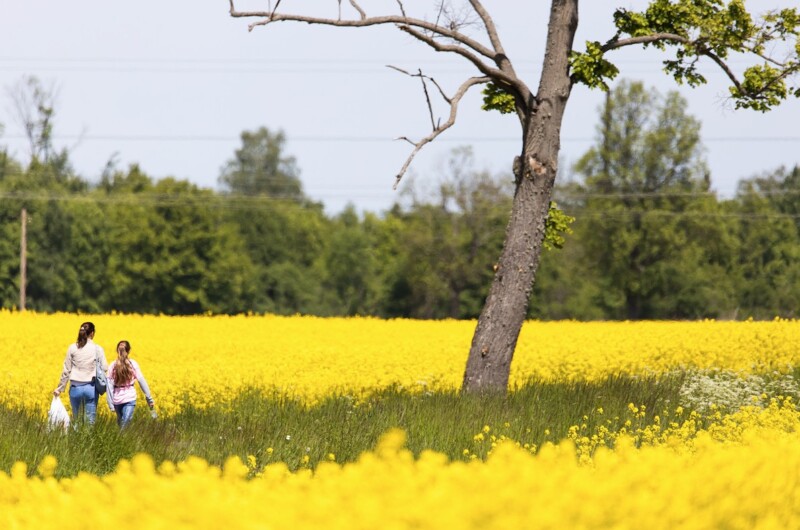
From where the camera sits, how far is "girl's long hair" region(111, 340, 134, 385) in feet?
45.1

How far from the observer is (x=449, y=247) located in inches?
Answer: 2547

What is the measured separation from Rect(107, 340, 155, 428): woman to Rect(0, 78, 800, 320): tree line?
146 ft

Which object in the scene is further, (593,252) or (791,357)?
(593,252)

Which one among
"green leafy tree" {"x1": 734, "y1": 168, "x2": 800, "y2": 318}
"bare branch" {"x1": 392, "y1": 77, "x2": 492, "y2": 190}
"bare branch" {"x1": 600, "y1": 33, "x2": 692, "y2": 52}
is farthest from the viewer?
"green leafy tree" {"x1": 734, "y1": 168, "x2": 800, "y2": 318}

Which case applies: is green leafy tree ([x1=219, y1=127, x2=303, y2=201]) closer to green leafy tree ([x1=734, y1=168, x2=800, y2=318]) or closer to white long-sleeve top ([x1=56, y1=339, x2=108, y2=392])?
green leafy tree ([x1=734, y1=168, x2=800, y2=318])

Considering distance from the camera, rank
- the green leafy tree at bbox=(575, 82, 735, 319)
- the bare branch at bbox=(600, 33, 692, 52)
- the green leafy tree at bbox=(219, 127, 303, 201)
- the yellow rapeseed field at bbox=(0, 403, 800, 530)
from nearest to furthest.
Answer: the yellow rapeseed field at bbox=(0, 403, 800, 530) < the bare branch at bbox=(600, 33, 692, 52) < the green leafy tree at bbox=(575, 82, 735, 319) < the green leafy tree at bbox=(219, 127, 303, 201)

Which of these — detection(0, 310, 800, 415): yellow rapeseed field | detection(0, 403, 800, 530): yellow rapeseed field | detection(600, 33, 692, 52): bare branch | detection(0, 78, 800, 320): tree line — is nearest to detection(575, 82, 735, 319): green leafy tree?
detection(0, 78, 800, 320): tree line

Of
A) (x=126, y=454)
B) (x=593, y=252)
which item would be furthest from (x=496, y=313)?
(x=593, y=252)

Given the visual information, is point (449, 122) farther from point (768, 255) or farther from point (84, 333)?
point (768, 255)

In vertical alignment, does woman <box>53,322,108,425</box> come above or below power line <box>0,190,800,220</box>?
below

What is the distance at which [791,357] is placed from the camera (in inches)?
829

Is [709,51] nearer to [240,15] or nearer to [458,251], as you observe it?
[240,15]

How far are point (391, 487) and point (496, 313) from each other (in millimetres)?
11388

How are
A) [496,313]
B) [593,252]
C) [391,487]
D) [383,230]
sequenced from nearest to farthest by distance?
1. [391,487]
2. [496,313]
3. [593,252]
4. [383,230]
